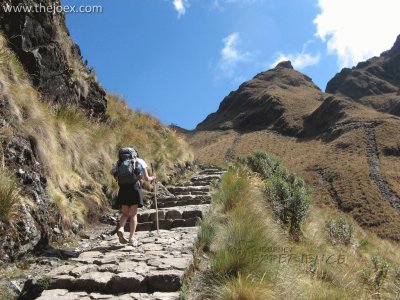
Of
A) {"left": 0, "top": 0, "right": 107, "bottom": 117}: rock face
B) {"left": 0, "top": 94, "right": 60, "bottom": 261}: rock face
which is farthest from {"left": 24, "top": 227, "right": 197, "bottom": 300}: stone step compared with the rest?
{"left": 0, "top": 0, "right": 107, "bottom": 117}: rock face

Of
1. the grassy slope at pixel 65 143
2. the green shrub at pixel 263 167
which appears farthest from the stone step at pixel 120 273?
the green shrub at pixel 263 167

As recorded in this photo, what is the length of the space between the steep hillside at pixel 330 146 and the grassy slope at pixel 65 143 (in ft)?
69.3

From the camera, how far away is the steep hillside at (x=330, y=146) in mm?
43875

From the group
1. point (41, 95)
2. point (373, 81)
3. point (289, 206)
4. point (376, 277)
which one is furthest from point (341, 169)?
point (373, 81)

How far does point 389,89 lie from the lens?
504 feet

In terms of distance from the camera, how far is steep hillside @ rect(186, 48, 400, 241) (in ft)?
144

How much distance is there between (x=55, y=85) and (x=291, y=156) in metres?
65.3

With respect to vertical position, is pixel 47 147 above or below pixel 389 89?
below

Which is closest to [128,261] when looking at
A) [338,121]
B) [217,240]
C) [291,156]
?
[217,240]

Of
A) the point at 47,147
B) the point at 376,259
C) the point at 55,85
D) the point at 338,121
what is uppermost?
the point at 338,121

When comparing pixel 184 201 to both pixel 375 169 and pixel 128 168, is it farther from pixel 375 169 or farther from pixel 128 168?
pixel 375 169

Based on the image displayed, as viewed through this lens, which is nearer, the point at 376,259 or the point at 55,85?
the point at 376,259

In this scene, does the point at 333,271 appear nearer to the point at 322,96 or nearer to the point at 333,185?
the point at 333,185

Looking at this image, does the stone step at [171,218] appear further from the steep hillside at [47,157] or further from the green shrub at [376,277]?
the green shrub at [376,277]
